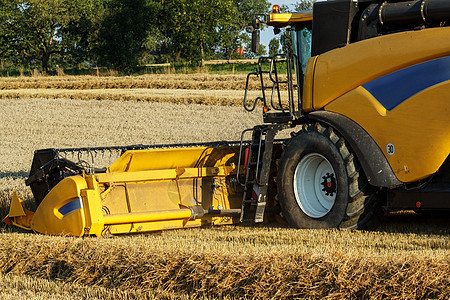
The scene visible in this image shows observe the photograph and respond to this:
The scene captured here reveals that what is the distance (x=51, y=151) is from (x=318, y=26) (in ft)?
11.6

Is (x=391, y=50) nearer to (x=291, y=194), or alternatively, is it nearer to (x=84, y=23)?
(x=291, y=194)

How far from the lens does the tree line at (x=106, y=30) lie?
137ft

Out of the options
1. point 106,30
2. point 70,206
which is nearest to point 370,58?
point 70,206

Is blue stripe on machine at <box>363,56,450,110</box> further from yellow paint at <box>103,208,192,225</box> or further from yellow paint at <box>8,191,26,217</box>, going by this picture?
yellow paint at <box>8,191,26,217</box>

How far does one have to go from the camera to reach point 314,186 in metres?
7.27

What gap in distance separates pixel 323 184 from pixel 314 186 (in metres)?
0.22

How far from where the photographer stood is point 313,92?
726 cm

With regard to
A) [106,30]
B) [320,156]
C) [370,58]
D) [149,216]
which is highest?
[106,30]

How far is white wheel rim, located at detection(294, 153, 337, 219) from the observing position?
7.07 metres

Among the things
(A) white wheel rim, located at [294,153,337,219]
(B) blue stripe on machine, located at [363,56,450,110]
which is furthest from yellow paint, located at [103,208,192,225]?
(B) blue stripe on machine, located at [363,56,450,110]

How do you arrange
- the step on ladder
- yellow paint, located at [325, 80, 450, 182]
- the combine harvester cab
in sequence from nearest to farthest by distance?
yellow paint, located at [325, 80, 450, 182] < the combine harvester cab < the step on ladder

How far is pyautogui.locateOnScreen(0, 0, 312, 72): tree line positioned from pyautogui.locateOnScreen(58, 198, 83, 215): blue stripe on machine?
111ft

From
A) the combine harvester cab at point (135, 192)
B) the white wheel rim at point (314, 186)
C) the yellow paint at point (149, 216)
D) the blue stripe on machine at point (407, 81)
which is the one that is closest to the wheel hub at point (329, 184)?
the white wheel rim at point (314, 186)

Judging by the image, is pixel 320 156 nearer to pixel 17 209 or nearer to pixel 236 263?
pixel 236 263
